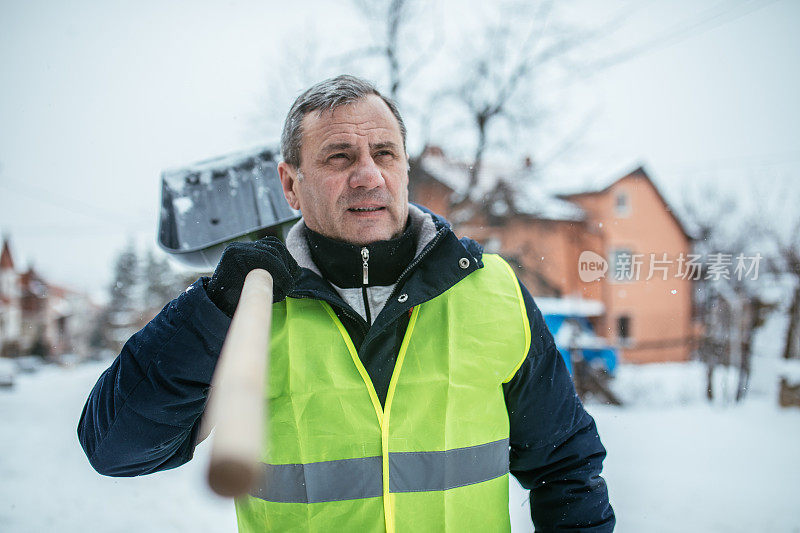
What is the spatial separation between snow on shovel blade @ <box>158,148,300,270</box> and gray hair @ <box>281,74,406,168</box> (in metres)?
0.43

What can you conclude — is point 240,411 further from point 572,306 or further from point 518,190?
point 572,306

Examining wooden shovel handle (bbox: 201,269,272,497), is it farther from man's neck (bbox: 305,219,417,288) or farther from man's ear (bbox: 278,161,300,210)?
man's ear (bbox: 278,161,300,210)

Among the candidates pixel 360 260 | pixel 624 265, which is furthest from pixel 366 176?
pixel 624 265

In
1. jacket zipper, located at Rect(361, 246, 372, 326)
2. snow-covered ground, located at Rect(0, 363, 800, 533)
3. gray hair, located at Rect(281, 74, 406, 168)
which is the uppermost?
gray hair, located at Rect(281, 74, 406, 168)

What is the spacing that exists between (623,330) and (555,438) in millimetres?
6892

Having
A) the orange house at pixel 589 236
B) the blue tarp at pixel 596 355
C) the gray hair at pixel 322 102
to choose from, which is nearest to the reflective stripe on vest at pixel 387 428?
the gray hair at pixel 322 102

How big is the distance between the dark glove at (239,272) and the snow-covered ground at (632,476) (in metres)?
1.40

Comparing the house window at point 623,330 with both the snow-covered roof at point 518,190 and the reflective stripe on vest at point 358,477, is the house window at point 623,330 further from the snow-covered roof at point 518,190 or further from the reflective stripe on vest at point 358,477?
the reflective stripe on vest at point 358,477

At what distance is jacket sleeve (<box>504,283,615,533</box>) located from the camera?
1.32m

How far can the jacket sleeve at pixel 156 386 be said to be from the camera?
1007 millimetres

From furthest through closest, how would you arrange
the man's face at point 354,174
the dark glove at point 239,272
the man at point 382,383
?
the man's face at point 354,174
the man at point 382,383
the dark glove at point 239,272

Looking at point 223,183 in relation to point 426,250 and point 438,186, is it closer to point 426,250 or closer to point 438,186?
point 426,250

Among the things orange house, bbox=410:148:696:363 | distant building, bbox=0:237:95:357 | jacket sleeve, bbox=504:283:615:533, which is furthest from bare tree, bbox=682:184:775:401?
distant building, bbox=0:237:95:357

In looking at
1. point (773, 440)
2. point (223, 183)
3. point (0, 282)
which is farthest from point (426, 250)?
point (0, 282)
